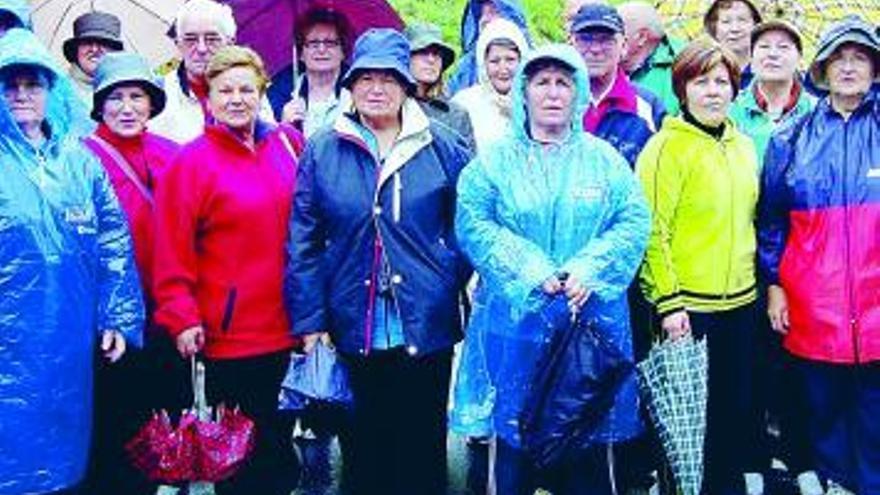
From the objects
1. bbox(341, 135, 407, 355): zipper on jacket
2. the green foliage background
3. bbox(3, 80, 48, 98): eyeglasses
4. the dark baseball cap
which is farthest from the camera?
the green foliage background

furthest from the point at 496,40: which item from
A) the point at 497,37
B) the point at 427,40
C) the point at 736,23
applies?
the point at 736,23

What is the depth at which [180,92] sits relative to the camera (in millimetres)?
6125

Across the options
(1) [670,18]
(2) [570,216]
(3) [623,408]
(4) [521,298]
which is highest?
(1) [670,18]

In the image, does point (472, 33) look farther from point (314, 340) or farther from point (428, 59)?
point (314, 340)

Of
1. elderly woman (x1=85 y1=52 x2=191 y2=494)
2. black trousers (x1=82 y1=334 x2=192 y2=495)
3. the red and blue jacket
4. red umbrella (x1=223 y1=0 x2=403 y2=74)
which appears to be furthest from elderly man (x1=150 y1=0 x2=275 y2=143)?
the red and blue jacket

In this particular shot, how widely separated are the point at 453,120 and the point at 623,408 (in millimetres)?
1744

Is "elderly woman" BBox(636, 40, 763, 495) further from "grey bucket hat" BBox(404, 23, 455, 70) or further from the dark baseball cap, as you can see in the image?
"grey bucket hat" BBox(404, 23, 455, 70)

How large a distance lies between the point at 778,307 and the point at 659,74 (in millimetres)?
1779

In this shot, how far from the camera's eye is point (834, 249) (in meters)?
5.34

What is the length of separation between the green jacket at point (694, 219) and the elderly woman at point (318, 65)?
1.82 meters

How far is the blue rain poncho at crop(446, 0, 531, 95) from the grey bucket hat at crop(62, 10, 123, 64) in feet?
6.45

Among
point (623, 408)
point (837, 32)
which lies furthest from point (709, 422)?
point (837, 32)

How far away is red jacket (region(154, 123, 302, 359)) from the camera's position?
204 inches

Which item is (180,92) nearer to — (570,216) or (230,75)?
(230,75)
